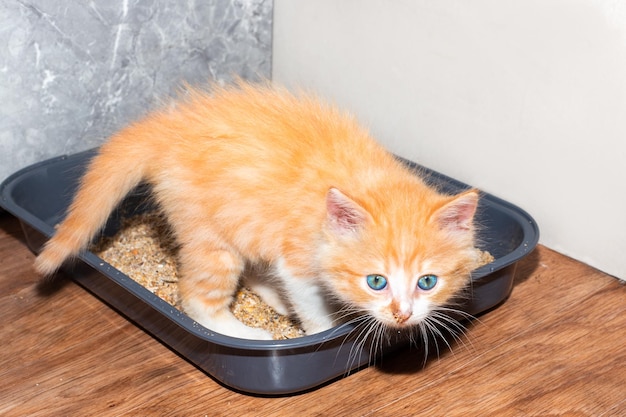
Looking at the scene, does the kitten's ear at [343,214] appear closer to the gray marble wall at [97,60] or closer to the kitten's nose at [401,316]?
the kitten's nose at [401,316]

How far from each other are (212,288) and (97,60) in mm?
935

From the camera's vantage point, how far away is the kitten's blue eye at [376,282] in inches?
62.9

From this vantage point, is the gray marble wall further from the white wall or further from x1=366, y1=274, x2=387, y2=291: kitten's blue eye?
x1=366, y1=274, x2=387, y2=291: kitten's blue eye

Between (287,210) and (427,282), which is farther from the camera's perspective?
(287,210)

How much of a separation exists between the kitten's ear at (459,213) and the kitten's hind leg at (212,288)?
1.76 feet

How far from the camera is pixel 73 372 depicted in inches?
72.2

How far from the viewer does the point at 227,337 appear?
163 centimetres

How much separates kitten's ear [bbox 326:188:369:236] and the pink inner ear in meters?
0.16

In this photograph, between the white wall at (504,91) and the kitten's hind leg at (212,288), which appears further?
the white wall at (504,91)

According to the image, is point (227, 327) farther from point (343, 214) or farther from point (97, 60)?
point (97, 60)

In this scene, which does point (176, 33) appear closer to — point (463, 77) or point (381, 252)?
point (463, 77)

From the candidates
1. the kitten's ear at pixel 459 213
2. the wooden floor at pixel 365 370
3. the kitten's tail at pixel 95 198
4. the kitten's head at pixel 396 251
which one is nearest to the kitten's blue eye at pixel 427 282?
the kitten's head at pixel 396 251

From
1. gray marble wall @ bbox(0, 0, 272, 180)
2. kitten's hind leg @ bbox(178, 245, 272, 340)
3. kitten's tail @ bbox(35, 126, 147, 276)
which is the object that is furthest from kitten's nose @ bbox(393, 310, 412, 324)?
gray marble wall @ bbox(0, 0, 272, 180)

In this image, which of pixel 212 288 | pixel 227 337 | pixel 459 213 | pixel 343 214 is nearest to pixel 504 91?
→ pixel 459 213
